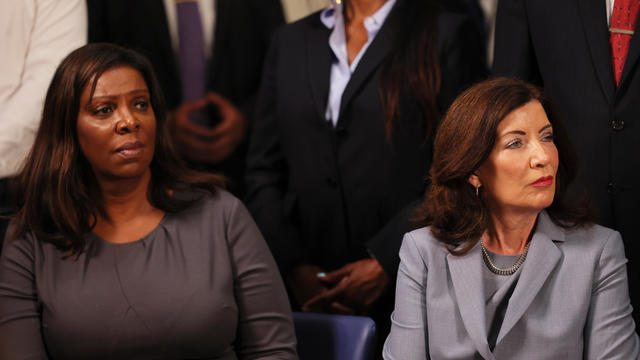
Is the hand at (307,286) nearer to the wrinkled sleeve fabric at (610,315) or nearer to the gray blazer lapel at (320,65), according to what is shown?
the gray blazer lapel at (320,65)

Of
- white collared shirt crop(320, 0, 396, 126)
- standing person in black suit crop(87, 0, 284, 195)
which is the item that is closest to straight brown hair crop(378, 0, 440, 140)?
white collared shirt crop(320, 0, 396, 126)

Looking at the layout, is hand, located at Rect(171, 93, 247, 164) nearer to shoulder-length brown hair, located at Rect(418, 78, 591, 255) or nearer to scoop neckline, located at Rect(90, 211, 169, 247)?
scoop neckline, located at Rect(90, 211, 169, 247)

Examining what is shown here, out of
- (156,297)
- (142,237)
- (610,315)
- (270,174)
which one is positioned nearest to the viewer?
(610,315)

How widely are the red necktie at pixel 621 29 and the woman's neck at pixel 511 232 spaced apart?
20.3 inches

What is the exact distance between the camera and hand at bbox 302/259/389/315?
2492 millimetres

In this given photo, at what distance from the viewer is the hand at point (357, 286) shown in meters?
2.49

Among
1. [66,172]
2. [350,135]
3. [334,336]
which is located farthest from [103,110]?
[334,336]

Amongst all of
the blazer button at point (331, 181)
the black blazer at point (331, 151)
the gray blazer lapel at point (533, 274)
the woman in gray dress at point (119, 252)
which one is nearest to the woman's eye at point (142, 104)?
the woman in gray dress at point (119, 252)

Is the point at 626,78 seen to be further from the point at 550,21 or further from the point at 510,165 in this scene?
the point at 510,165

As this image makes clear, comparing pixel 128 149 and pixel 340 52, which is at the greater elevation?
pixel 340 52

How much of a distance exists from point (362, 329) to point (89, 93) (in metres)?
1.02

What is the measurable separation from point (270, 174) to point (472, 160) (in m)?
1.06

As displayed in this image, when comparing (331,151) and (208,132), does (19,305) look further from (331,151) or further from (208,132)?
(208,132)

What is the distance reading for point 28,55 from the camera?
252cm
